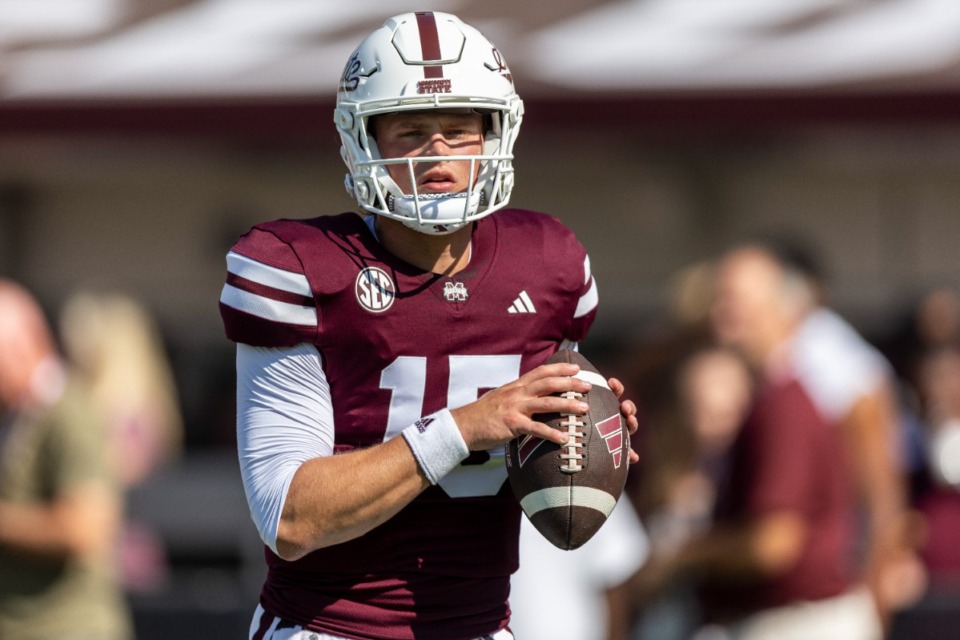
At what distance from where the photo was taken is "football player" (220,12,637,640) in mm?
2893

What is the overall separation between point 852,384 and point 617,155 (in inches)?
228

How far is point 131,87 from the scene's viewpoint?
9789 millimetres

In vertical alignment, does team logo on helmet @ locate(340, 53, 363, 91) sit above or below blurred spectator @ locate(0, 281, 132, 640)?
above

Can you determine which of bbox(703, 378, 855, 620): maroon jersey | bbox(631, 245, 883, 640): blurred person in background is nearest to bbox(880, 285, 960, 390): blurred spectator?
bbox(631, 245, 883, 640): blurred person in background

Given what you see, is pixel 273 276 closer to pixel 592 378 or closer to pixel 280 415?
pixel 280 415

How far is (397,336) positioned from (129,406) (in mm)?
5501

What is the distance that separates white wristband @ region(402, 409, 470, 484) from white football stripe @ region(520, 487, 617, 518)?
0.17m

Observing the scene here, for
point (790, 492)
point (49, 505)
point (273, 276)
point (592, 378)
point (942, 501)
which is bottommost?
point (942, 501)

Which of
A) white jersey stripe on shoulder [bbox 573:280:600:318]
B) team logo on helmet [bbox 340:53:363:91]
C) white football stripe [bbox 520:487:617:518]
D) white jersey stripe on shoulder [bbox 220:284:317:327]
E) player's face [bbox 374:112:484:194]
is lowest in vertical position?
white football stripe [bbox 520:487:617:518]

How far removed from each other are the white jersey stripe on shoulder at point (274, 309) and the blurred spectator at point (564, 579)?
203 centimetres

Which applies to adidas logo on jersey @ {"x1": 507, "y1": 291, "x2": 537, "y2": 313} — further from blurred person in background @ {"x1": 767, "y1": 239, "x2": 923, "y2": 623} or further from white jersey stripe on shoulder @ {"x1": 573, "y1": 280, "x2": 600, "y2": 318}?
blurred person in background @ {"x1": 767, "y1": 239, "x2": 923, "y2": 623}

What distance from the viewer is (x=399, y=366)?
2932 millimetres

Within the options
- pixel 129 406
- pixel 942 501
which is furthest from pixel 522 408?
pixel 129 406

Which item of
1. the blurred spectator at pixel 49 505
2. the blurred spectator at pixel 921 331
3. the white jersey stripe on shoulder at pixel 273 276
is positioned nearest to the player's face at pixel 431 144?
the white jersey stripe on shoulder at pixel 273 276
